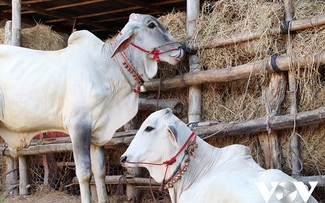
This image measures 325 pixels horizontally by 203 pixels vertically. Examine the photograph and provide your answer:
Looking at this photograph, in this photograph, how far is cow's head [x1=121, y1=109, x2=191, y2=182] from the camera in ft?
13.4

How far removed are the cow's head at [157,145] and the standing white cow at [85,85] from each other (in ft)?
3.94

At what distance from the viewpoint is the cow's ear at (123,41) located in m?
5.38

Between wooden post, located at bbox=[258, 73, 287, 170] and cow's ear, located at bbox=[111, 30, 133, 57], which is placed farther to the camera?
cow's ear, located at bbox=[111, 30, 133, 57]

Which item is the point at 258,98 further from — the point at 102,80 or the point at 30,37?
the point at 30,37

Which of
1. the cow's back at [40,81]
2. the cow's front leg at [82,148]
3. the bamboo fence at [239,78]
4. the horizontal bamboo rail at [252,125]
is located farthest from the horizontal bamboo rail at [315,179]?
the cow's back at [40,81]

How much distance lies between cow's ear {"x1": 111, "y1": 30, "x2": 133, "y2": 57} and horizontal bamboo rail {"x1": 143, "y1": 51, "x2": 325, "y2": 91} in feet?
2.27

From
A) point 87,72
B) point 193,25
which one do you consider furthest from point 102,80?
point 193,25

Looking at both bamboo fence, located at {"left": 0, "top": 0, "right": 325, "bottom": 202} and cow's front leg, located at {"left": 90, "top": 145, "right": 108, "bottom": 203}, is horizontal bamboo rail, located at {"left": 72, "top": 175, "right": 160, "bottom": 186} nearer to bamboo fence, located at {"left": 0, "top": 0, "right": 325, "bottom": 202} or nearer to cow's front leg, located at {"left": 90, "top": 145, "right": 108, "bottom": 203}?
bamboo fence, located at {"left": 0, "top": 0, "right": 325, "bottom": 202}

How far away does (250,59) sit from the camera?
5426mm

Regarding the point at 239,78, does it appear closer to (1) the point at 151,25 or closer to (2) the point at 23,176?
(1) the point at 151,25

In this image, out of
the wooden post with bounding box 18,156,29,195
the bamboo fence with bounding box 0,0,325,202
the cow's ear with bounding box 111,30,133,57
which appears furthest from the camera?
the wooden post with bounding box 18,156,29,195

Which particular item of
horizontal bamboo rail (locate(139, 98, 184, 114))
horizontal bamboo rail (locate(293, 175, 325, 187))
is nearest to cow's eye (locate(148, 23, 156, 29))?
horizontal bamboo rail (locate(139, 98, 184, 114))

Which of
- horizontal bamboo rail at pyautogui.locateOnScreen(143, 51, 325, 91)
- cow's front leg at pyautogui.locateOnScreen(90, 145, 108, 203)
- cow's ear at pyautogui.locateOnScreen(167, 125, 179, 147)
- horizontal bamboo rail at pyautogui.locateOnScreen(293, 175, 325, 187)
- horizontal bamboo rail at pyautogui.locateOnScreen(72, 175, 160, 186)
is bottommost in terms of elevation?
horizontal bamboo rail at pyautogui.locateOnScreen(72, 175, 160, 186)

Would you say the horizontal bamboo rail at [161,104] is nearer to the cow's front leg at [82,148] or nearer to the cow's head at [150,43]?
the cow's head at [150,43]
